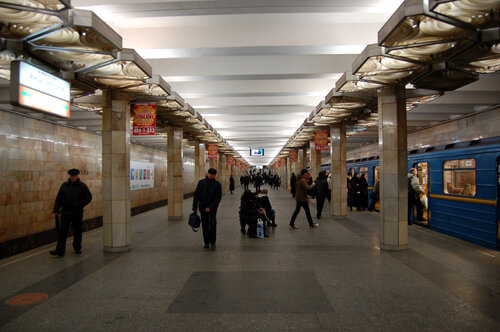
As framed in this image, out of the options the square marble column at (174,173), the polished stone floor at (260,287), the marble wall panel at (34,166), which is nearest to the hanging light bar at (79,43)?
the marble wall panel at (34,166)

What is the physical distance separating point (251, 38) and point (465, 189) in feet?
22.5

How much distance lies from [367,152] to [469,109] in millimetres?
15511

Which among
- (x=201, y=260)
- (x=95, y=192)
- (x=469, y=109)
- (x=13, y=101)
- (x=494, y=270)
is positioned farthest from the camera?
(x=95, y=192)

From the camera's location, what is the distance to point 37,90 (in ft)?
15.2

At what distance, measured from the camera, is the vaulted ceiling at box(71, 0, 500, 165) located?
6.21 metres

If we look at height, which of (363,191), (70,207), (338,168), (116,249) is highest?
(338,168)

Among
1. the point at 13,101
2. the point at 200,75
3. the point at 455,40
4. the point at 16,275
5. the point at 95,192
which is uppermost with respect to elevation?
the point at 200,75

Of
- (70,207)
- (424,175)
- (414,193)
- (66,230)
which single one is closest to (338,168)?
(424,175)

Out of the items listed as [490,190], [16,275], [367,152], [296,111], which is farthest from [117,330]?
[367,152]

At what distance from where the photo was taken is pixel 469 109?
12.8 meters

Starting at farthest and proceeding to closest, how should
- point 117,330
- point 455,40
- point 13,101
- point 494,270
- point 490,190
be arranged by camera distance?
point 490,190 → point 494,270 → point 455,40 → point 13,101 → point 117,330

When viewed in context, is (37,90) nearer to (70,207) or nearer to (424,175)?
(70,207)

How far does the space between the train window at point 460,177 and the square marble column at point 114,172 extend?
345 inches

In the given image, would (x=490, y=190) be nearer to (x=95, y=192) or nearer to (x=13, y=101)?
(x=13, y=101)
